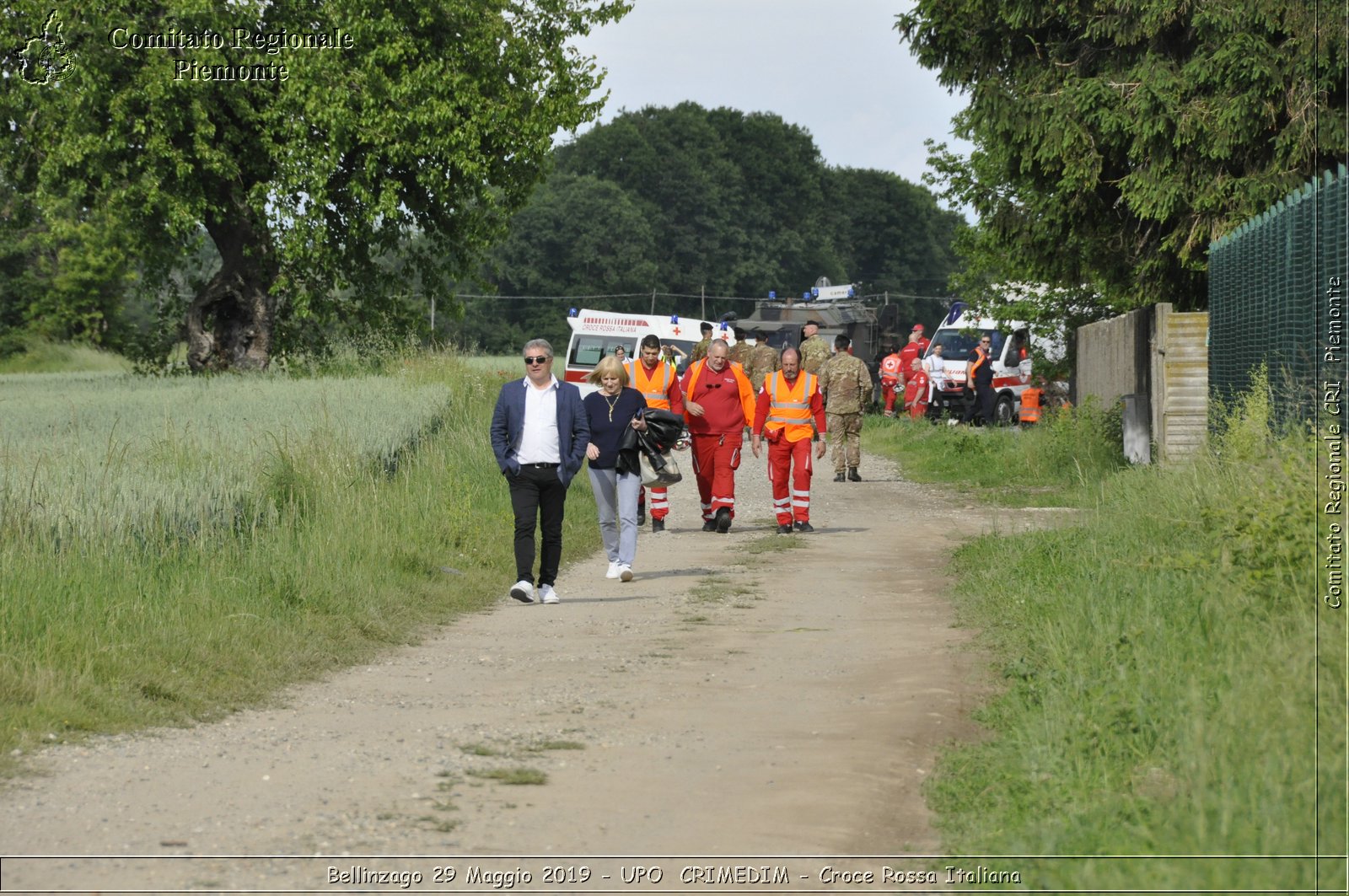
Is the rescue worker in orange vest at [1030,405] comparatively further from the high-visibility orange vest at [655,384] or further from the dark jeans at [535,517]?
the dark jeans at [535,517]

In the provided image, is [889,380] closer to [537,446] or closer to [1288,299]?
[1288,299]

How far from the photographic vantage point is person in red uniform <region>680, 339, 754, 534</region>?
15.6 metres

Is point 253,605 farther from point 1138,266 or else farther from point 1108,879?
point 1138,266

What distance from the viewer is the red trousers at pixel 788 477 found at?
1545cm

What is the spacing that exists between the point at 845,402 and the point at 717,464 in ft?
19.8

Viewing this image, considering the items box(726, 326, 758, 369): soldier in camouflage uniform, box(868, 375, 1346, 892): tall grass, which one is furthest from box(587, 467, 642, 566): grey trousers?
box(726, 326, 758, 369): soldier in camouflage uniform

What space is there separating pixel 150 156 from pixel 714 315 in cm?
6840

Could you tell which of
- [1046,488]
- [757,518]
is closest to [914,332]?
[1046,488]

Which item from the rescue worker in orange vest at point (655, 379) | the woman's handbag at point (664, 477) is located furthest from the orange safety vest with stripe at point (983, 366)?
the woman's handbag at point (664, 477)

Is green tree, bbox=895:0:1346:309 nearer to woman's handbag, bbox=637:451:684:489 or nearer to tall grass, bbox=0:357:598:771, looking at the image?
woman's handbag, bbox=637:451:684:489

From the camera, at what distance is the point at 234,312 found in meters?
32.2

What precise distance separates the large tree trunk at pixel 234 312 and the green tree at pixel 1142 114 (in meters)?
17.4

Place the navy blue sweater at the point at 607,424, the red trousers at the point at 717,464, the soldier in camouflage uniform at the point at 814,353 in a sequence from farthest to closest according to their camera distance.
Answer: the soldier in camouflage uniform at the point at 814,353
the red trousers at the point at 717,464
the navy blue sweater at the point at 607,424

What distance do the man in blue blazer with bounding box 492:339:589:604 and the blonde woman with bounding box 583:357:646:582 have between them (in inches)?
37.7
